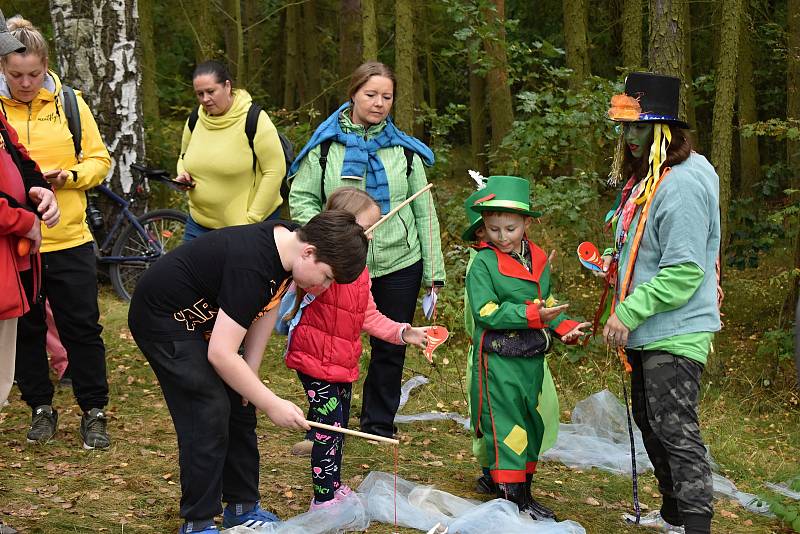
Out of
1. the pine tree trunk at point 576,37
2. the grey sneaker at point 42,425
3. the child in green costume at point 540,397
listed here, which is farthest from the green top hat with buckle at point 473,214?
the pine tree trunk at point 576,37

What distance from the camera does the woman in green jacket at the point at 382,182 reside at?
480cm

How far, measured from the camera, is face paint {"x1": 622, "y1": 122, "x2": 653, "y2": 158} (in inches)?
154

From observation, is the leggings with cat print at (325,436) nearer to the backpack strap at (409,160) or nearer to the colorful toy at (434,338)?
the colorful toy at (434,338)

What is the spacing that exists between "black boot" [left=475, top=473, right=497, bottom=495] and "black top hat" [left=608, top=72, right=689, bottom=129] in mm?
1900

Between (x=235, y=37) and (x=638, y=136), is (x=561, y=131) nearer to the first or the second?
(x=638, y=136)

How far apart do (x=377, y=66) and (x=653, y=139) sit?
157 cm

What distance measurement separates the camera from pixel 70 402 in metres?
5.84

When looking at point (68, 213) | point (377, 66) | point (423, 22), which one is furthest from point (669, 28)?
point (423, 22)

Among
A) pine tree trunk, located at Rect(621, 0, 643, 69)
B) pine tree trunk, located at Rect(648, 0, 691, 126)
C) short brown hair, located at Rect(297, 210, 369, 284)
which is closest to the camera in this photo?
short brown hair, located at Rect(297, 210, 369, 284)

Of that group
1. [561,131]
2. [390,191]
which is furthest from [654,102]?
[561,131]

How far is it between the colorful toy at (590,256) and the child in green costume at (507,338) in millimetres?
239

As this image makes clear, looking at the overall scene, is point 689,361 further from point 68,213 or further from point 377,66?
point 68,213

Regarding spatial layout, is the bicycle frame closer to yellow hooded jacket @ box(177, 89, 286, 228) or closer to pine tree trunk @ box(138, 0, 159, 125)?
yellow hooded jacket @ box(177, 89, 286, 228)

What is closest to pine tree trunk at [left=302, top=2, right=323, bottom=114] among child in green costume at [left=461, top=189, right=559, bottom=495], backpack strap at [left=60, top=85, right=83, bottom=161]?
backpack strap at [left=60, top=85, right=83, bottom=161]
